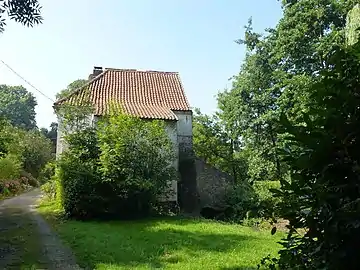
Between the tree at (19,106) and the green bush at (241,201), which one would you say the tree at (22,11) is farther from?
the tree at (19,106)

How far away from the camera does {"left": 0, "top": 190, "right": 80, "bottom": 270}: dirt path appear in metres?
9.57

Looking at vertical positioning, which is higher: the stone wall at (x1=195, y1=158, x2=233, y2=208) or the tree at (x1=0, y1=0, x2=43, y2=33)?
the tree at (x1=0, y1=0, x2=43, y2=33)

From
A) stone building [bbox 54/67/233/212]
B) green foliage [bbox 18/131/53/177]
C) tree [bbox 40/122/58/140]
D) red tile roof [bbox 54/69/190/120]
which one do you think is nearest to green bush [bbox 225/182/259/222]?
stone building [bbox 54/67/233/212]

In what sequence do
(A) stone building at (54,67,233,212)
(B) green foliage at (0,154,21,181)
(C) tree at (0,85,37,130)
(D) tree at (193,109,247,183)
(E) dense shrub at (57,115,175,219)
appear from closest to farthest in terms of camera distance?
(E) dense shrub at (57,115,175,219), (A) stone building at (54,67,233,212), (B) green foliage at (0,154,21,181), (D) tree at (193,109,247,183), (C) tree at (0,85,37,130)

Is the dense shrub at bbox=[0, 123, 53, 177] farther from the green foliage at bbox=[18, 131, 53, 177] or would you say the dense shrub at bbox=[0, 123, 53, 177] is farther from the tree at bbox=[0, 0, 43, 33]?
the tree at bbox=[0, 0, 43, 33]

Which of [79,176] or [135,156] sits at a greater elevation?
[135,156]

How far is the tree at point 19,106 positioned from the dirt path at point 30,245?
57912 millimetres

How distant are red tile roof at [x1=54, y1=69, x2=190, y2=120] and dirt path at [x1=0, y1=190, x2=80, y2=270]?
6.87m

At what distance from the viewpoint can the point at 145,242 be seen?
40.3 feet

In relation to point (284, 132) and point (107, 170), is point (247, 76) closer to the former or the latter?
point (107, 170)

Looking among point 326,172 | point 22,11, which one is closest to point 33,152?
point 22,11

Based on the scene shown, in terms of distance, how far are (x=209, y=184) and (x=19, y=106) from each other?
6248 cm

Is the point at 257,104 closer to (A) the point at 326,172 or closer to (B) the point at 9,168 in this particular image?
(B) the point at 9,168

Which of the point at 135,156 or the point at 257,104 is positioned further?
the point at 257,104
